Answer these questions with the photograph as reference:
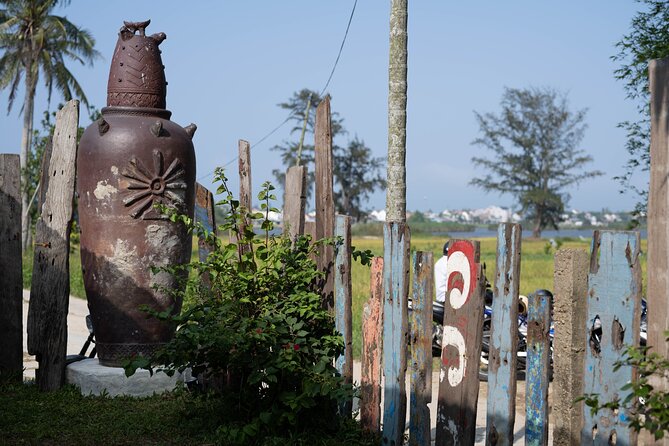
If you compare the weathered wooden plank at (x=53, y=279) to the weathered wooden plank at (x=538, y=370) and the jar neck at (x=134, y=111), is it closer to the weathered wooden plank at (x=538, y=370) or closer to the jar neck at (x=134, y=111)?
the jar neck at (x=134, y=111)

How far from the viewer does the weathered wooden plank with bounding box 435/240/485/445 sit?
14.5ft

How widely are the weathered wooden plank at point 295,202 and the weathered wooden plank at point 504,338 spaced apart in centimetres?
210

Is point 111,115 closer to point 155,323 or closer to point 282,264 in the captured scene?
point 155,323

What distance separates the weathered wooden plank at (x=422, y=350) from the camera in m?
4.75

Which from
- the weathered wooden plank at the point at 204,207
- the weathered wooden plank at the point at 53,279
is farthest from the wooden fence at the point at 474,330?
the weathered wooden plank at the point at 53,279

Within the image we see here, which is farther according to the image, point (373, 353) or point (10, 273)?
point (10, 273)

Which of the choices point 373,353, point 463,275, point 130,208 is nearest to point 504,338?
point 463,275

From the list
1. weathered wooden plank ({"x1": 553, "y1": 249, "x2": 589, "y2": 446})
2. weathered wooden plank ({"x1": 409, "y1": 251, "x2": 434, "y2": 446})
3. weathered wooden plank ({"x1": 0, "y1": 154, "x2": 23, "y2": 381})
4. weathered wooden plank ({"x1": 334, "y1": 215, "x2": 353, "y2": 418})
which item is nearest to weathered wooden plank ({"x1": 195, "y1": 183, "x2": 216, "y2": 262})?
weathered wooden plank ({"x1": 0, "y1": 154, "x2": 23, "y2": 381})

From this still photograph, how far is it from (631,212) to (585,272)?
27.2ft

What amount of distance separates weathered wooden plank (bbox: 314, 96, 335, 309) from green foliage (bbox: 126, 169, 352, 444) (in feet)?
0.26

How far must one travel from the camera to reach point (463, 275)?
4520 millimetres

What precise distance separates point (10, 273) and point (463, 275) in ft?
14.8

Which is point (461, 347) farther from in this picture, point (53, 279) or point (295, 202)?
point (53, 279)

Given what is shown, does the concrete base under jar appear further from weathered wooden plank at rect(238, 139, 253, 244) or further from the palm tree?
the palm tree
